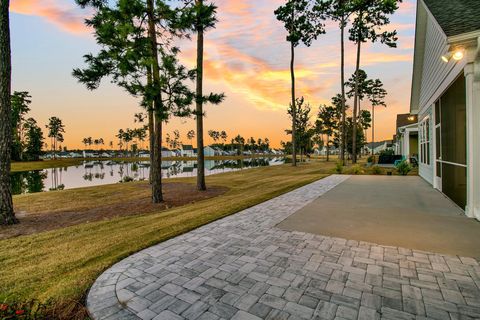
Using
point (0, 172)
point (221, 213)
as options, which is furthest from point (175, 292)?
point (0, 172)

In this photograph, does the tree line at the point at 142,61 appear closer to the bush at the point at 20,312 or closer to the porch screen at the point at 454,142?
the bush at the point at 20,312

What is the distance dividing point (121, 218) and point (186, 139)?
9458 cm

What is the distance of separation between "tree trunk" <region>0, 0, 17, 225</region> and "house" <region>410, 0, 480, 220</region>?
29.3 ft

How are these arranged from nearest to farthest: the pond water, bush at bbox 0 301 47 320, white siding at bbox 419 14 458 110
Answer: bush at bbox 0 301 47 320 < white siding at bbox 419 14 458 110 < the pond water

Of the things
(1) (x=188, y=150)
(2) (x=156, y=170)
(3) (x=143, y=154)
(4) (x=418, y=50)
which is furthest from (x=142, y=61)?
(3) (x=143, y=154)

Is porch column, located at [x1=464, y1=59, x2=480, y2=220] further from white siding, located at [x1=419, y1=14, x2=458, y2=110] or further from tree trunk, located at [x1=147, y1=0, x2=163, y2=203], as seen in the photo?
tree trunk, located at [x1=147, y1=0, x2=163, y2=203]

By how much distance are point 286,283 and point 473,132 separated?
4.71 m

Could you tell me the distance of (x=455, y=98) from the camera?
17.1 ft

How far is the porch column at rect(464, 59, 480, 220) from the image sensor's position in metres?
4.09

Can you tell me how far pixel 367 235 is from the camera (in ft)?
12.1

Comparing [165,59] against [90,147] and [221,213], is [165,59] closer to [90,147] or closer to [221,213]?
[221,213]

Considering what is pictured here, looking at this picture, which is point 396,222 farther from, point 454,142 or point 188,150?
point 188,150

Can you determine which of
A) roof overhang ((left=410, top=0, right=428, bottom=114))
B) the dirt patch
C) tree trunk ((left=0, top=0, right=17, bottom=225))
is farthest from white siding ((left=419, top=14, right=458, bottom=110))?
tree trunk ((left=0, top=0, right=17, bottom=225))

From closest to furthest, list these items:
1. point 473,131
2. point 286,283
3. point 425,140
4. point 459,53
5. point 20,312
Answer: point 20,312
point 286,283
point 459,53
point 473,131
point 425,140
